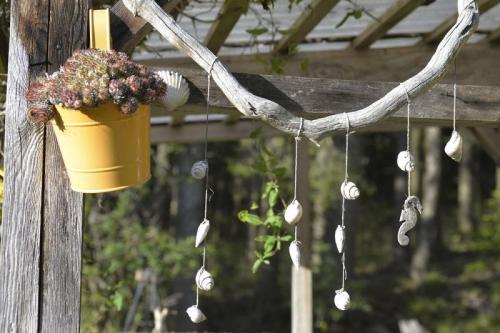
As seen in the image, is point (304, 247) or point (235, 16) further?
point (304, 247)

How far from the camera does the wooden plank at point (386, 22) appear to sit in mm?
3078

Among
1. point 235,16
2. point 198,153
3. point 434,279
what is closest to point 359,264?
point 434,279

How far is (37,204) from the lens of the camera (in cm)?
212

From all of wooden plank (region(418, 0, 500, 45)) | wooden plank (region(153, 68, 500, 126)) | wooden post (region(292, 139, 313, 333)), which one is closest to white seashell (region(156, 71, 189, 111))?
wooden plank (region(153, 68, 500, 126))

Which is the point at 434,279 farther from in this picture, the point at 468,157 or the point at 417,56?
the point at 417,56

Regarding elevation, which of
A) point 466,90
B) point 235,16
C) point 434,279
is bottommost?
point 434,279

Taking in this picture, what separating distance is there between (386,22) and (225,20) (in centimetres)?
67

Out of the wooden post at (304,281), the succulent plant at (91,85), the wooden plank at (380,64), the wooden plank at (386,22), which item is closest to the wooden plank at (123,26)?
the succulent plant at (91,85)

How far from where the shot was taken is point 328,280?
10.1 meters

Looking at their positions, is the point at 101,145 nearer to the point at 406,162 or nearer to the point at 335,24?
the point at 406,162

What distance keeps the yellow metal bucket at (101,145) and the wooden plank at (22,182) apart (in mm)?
108

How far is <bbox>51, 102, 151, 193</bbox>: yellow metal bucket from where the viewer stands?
2.00 metres

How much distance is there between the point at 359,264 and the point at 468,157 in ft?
7.96

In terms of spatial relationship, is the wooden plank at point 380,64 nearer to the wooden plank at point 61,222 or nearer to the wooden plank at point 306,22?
the wooden plank at point 306,22
